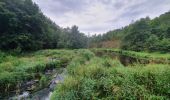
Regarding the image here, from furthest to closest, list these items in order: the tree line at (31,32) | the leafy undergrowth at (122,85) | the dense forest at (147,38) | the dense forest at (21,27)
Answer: the dense forest at (147,38) → the tree line at (31,32) → the dense forest at (21,27) → the leafy undergrowth at (122,85)

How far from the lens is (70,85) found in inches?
294

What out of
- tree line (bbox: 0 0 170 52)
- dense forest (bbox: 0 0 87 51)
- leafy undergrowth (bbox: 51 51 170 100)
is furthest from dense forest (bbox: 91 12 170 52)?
leafy undergrowth (bbox: 51 51 170 100)

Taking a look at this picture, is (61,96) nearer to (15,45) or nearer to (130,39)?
(15,45)

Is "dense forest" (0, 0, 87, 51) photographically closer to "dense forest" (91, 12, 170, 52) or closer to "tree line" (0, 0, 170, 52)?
"tree line" (0, 0, 170, 52)

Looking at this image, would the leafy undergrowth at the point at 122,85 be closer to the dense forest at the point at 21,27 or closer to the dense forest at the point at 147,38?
the dense forest at the point at 21,27

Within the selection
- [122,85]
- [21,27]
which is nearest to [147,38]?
[21,27]

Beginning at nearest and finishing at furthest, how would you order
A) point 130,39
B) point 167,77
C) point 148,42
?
point 167,77
point 148,42
point 130,39

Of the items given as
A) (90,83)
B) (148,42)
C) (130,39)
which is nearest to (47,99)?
(90,83)

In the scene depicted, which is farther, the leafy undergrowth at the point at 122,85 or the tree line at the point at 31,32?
the tree line at the point at 31,32

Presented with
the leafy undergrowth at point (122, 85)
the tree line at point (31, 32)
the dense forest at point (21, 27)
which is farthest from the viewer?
the tree line at point (31, 32)

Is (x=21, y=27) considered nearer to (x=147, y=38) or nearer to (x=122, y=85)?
(x=122, y=85)

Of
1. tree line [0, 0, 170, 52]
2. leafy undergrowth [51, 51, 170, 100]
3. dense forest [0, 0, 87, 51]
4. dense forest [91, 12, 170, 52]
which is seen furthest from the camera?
dense forest [91, 12, 170, 52]

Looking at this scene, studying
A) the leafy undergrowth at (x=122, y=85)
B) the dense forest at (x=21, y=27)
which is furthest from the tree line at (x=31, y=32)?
the leafy undergrowth at (x=122, y=85)

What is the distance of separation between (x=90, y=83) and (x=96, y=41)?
103 m
